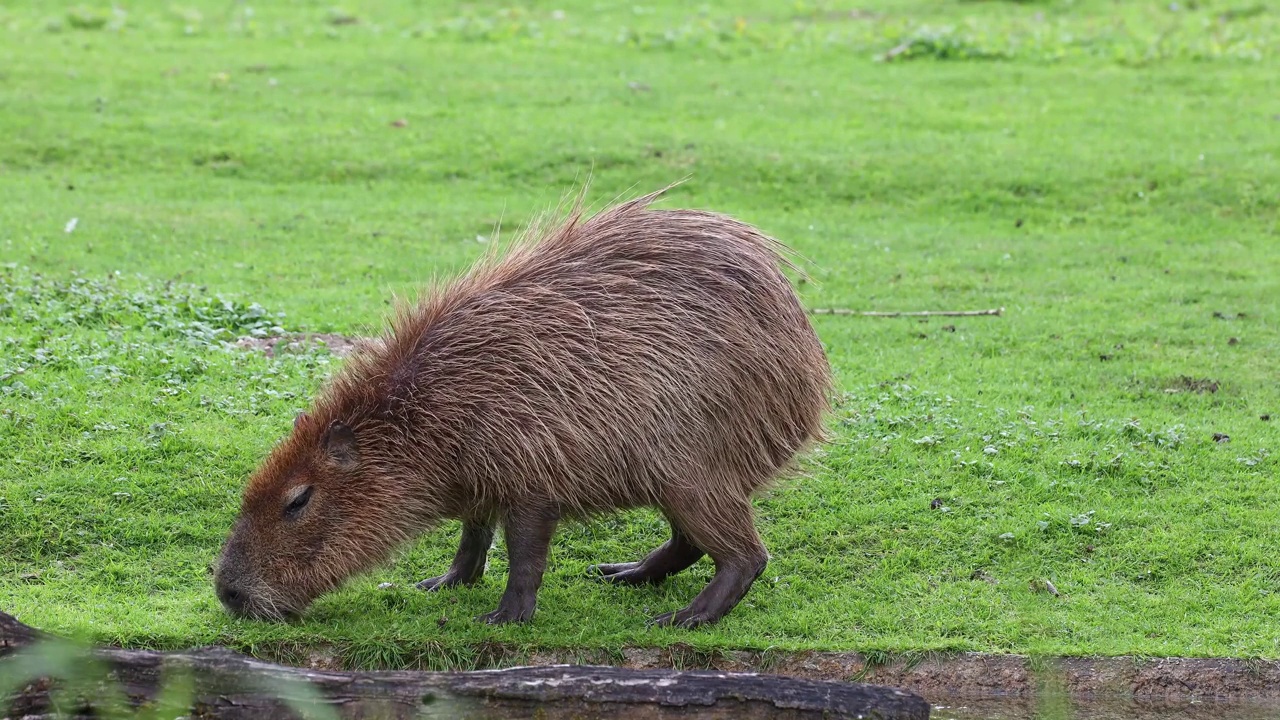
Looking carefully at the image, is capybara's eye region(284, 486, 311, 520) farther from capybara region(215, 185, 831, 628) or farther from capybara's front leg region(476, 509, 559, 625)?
capybara's front leg region(476, 509, 559, 625)

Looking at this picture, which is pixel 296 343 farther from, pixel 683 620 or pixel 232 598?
pixel 683 620

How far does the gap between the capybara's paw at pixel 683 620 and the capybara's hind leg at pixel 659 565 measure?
353 mm

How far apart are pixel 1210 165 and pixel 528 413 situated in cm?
840

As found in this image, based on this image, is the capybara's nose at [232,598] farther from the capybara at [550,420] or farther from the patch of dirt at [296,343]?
the patch of dirt at [296,343]

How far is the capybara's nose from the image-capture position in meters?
5.11

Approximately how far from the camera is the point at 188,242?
10.2m

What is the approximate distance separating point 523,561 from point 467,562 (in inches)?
21.2

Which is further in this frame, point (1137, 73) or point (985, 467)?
point (1137, 73)

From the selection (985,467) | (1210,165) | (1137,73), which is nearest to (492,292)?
(985,467)

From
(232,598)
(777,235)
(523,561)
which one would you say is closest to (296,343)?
(232,598)

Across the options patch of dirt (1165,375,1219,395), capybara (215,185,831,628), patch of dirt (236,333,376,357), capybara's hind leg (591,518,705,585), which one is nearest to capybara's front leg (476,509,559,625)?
capybara (215,185,831,628)

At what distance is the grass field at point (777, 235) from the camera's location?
5.66 m

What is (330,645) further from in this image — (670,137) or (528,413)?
(670,137)

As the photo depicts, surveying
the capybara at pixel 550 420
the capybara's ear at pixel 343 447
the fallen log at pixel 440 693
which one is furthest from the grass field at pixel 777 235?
the fallen log at pixel 440 693
